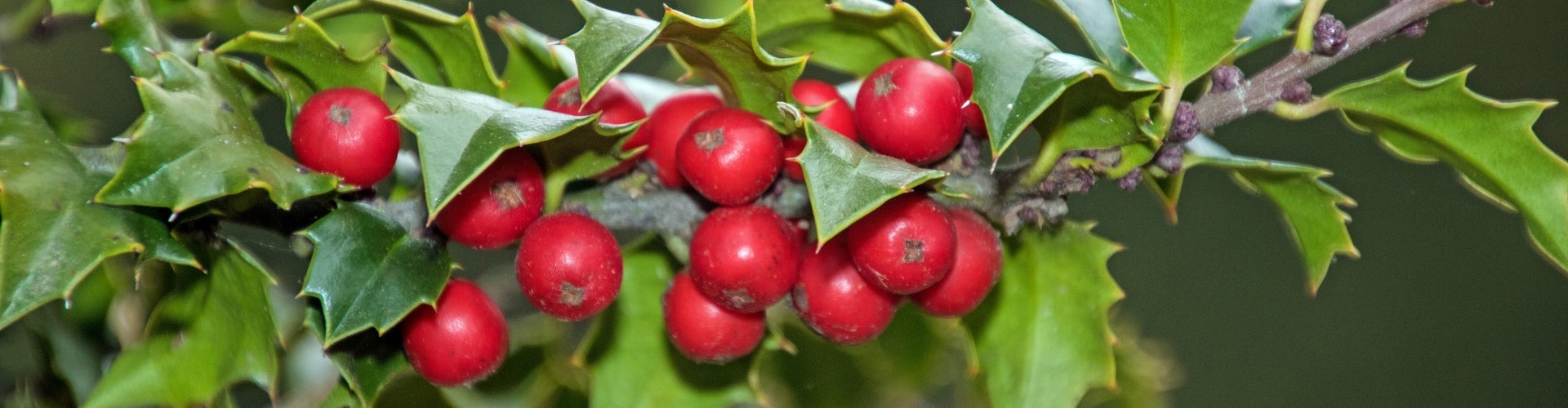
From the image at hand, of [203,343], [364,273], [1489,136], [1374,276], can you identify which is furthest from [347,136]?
[1374,276]

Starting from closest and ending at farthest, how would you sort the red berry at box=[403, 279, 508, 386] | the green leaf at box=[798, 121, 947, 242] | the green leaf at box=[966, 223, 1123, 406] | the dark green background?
the green leaf at box=[798, 121, 947, 242] < the red berry at box=[403, 279, 508, 386] < the green leaf at box=[966, 223, 1123, 406] < the dark green background

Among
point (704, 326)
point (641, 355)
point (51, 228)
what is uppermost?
point (51, 228)

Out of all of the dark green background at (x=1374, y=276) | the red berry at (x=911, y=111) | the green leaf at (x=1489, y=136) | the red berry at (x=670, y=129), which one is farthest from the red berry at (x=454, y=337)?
the dark green background at (x=1374, y=276)

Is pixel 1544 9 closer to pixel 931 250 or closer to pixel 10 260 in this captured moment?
pixel 931 250

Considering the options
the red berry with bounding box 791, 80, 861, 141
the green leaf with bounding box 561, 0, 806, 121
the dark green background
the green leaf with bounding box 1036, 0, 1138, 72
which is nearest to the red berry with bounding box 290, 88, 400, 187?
the green leaf with bounding box 561, 0, 806, 121

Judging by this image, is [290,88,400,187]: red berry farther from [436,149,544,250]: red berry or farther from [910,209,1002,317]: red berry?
[910,209,1002,317]: red berry

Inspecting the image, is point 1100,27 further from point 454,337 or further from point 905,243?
point 454,337
